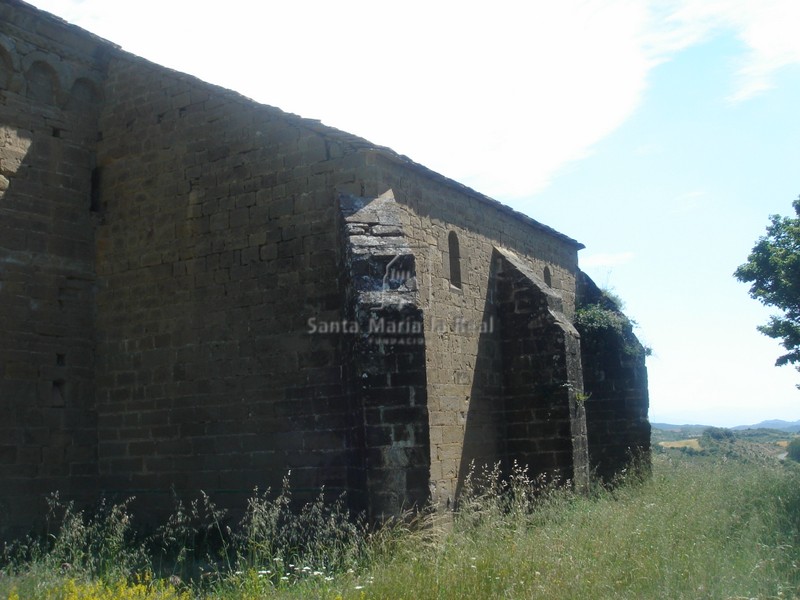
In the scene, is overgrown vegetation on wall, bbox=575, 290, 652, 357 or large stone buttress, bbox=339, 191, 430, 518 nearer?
large stone buttress, bbox=339, 191, 430, 518

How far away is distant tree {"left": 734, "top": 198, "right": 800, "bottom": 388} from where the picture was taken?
14961 millimetres

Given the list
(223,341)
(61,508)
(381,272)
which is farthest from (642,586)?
(61,508)

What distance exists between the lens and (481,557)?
779cm

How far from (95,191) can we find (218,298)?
125 inches

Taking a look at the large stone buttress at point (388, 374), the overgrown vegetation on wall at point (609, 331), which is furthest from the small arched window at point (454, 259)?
the overgrown vegetation on wall at point (609, 331)

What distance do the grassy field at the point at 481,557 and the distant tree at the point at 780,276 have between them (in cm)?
444

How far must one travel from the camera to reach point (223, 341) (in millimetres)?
11555

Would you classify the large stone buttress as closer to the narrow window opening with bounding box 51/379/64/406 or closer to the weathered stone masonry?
the weathered stone masonry

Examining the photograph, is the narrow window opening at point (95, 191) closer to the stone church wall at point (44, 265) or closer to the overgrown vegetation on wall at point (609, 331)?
the stone church wall at point (44, 265)

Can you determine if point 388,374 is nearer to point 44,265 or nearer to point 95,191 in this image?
point 44,265

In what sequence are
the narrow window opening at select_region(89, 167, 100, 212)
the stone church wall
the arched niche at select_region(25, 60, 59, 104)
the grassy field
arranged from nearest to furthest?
1. the grassy field
2. the stone church wall
3. the arched niche at select_region(25, 60, 59, 104)
4. the narrow window opening at select_region(89, 167, 100, 212)

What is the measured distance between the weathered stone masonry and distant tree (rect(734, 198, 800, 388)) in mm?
4363

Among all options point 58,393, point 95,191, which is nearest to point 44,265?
point 95,191

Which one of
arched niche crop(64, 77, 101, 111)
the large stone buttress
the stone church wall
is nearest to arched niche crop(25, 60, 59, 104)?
the stone church wall
